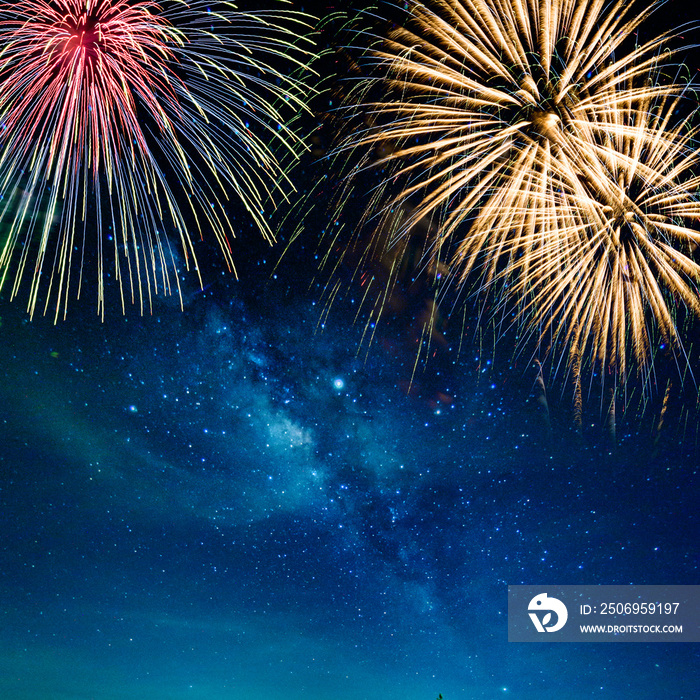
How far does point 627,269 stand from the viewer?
26.6 feet

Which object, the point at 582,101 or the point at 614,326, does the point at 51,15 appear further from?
the point at 614,326

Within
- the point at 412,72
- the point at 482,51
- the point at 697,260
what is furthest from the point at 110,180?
the point at 697,260

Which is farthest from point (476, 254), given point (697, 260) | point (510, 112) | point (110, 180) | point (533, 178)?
point (110, 180)

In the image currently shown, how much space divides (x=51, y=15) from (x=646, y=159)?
803 cm

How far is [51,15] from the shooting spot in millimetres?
5582

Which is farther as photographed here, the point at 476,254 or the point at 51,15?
the point at 476,254

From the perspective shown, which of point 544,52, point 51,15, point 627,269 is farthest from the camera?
point 627,269

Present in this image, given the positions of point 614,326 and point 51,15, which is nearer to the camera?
point 51,15

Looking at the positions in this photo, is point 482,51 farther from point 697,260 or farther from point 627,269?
point 697,260

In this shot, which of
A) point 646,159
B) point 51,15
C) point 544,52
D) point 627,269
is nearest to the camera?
point 51,15

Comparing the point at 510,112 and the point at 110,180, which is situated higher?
the point at 510,112

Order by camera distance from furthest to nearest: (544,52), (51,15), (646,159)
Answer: (646,159) → (544,52) → (51,15)

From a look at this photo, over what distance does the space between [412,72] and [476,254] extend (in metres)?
2.71

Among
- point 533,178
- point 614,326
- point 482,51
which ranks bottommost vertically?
point 614,326
